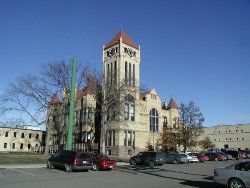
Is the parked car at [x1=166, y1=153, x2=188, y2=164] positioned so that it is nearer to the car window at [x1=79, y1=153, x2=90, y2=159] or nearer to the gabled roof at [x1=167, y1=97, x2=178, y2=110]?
the car window at [x1=79, y1=153, x2=90, y2=159]

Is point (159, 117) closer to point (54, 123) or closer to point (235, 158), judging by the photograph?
point (235, 158)

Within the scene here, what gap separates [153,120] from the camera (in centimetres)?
6425

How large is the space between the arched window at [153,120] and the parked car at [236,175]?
49.7 meters

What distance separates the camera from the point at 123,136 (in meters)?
54.6

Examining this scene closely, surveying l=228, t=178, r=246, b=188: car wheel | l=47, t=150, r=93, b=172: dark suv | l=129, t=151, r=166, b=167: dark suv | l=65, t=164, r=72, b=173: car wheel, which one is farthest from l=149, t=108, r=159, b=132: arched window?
l=228, t=178, r=246, b=188: car wheel

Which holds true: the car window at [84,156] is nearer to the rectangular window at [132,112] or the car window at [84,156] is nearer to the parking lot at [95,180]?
the parking lot at [95,180]

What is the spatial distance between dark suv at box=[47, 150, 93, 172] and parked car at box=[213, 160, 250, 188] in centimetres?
1124

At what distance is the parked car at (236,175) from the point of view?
12250mm

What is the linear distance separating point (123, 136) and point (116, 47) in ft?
60.8

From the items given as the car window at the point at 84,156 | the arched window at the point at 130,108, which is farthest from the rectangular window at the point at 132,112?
the car window at the point at 84,156

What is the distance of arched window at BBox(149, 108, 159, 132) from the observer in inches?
2495

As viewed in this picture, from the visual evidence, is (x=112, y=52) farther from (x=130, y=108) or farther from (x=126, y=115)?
(x=126, y=115)

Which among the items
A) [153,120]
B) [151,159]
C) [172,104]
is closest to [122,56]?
[153,120]

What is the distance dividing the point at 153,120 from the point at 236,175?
170 ft
